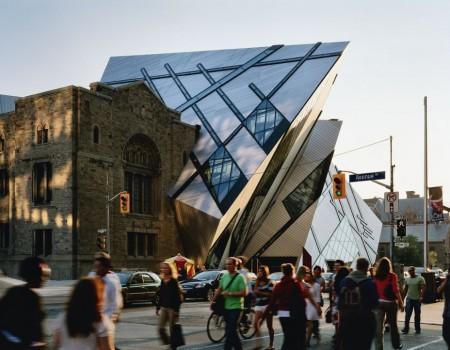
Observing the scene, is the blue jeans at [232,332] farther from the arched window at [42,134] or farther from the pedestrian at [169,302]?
the arched window at [42,134]

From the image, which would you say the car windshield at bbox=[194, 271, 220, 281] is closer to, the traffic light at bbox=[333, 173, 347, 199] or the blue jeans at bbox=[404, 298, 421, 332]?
the traffic light at bbox=[333, 173, 347, 199]

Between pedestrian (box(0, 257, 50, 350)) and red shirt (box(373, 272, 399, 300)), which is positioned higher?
pedestrian (box(0, 257, 50, 350))

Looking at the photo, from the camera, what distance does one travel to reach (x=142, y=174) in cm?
4547

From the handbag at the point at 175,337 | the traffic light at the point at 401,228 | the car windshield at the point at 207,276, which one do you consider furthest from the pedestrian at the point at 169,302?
the traffic light at the point at 401,228

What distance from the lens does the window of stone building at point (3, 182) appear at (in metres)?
43.2

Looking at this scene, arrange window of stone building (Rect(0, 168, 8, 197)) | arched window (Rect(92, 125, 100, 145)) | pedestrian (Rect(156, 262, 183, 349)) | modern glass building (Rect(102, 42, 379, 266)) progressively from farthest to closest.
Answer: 1. window of stone building (Rect(0, 168, 8, 197))
2. modern glass building (Rect(102, 42, 379, 266))
3. arched window (Rect(92, 125, 100, 145))
4. pedestrian (Rect(156, 262, 183, 349))

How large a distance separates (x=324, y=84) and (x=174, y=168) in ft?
44.9

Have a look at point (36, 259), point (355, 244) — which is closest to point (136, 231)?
point (355, 244)

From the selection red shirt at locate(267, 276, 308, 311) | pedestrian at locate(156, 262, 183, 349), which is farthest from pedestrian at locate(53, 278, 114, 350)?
pedestrian at locate(156, 262, 183, 349)

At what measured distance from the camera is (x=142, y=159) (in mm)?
45781

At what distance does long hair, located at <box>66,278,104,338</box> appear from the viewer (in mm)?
5043

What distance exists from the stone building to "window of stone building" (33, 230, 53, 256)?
68 mm

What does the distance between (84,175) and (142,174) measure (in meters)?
7.13

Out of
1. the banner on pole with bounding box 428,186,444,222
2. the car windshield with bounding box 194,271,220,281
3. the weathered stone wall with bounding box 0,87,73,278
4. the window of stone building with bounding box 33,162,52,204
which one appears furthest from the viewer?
the window of stone building with bounding box 33,162,52,204
